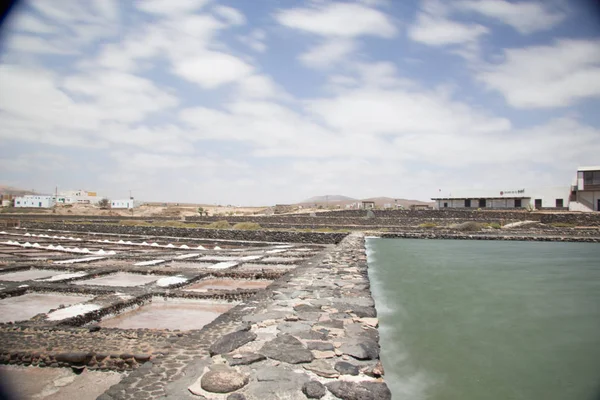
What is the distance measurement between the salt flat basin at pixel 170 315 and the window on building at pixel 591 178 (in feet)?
132

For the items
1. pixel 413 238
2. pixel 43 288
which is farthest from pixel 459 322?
pixel 413 238

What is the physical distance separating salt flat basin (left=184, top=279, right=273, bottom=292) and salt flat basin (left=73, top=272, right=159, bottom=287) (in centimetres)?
108

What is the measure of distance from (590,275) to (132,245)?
56.7 feet

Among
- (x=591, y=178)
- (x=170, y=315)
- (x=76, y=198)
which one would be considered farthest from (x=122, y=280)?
(x=76, y=198)

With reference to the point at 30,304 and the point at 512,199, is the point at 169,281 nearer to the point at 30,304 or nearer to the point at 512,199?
the point at 30,304

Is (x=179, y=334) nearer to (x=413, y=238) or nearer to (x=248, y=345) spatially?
(x=248, y=345)

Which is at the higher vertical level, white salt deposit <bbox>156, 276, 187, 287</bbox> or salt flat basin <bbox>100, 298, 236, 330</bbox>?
white salt deposit <bbox>156, 276, 187, 287</bbox>

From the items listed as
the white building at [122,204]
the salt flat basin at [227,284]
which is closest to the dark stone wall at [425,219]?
the salt flat basin at [227,284]

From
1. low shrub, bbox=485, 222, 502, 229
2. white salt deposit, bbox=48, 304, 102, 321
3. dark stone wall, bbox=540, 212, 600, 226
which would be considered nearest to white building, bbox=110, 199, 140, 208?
low shrub, bbox=485, 222, 502, 229

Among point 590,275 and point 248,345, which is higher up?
point 248,345

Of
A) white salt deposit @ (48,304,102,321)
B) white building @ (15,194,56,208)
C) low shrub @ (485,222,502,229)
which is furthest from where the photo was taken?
white building @ (15,194,56,208)

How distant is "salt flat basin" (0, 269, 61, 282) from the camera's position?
8003 millimetres

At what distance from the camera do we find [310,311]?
4.23 meters

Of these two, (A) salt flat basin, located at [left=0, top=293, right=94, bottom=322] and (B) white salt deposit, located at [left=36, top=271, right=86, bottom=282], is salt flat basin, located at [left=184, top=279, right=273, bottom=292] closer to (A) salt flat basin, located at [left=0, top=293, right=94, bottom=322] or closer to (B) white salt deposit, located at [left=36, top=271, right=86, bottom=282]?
(A) salt flat basin, located at [left=0, top=293, right=94, bottom=322]
